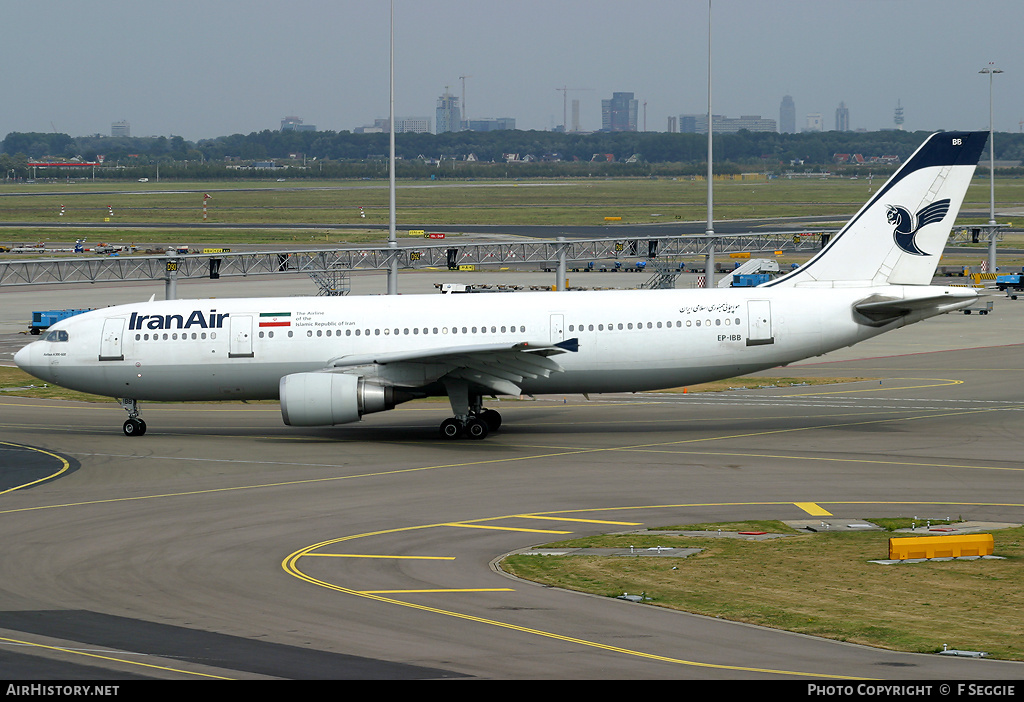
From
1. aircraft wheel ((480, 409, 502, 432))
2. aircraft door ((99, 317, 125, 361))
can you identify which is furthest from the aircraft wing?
aircraft door ((99, 317, 125, 361))

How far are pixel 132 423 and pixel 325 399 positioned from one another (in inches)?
336

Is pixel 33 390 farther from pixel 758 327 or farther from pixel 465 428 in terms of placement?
Result: pixel 758 327

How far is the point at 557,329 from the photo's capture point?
131ft

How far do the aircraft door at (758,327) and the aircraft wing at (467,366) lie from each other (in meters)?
5.90

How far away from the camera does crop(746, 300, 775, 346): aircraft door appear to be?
1548 inches

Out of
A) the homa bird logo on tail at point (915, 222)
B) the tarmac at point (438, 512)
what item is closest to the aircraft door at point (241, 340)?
the tarmac at point (438, 512)

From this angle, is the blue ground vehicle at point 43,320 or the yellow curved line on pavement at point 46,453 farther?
the blue ground vehicle at point 43,320

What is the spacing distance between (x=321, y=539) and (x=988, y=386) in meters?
32.5

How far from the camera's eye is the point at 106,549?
2566 centimetres

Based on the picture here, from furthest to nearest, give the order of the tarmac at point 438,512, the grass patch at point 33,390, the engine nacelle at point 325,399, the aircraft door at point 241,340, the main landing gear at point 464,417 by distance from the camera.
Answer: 1. the grass patch at point 33,390
2. the aircraft door at point 241,340
3. the main landing gear at point 464,417
4. the engine nacelle at point 325,399
5. the tarmac at point 438,512

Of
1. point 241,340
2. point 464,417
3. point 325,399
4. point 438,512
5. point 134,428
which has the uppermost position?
point 241,340

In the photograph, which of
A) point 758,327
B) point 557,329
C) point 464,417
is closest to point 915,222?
point 758,327

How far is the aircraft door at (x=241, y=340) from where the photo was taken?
4003 cm

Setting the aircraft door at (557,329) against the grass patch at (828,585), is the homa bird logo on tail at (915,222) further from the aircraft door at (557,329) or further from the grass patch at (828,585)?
the grass patch at (828,585)
